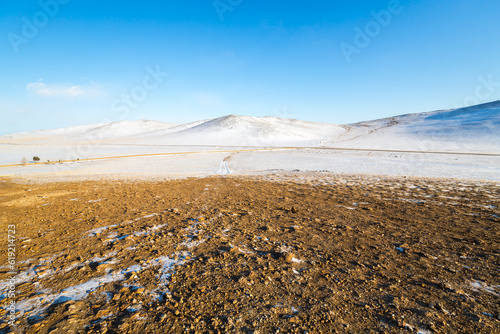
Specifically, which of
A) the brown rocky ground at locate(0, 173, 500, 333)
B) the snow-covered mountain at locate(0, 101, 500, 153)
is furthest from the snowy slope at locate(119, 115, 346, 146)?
the brown rocky ground at locate(0, 173, 500, 333)

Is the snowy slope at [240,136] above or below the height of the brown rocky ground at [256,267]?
above

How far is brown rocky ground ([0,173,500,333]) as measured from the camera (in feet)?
9.00

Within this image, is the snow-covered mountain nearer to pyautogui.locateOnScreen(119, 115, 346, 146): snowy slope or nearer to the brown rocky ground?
pyautogui.locateOnScreen(119, 115, 346, 146): snowy slope

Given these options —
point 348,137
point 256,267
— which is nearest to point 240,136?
point 348,137

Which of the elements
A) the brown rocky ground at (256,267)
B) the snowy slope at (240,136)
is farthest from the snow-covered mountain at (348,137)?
the brown rocky ground at (256,267)

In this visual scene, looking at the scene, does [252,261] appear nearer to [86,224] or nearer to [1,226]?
[86,224]

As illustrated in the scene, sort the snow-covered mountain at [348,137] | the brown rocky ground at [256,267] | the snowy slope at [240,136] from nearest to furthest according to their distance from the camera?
the brown rocky ground at [256,267] < the snow-covered mountain at [348,137] < the snowy slope at [240,136]

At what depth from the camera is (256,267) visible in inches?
152

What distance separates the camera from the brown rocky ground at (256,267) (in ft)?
9.00

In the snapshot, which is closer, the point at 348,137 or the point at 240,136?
the point at 348,137

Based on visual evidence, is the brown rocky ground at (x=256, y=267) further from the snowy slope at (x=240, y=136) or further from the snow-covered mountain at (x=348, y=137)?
the snowy slope at (x=240, y=136)

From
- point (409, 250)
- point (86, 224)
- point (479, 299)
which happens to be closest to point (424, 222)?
point (409, 250)

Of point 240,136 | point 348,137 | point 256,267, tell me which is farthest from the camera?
point 240,136

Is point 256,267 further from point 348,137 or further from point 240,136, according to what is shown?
point 348,137
